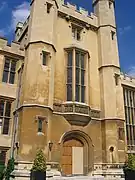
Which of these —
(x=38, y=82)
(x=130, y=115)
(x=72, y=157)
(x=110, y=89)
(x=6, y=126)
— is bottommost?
(x=72, y=157)

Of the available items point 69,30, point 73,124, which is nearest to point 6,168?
point 73,124

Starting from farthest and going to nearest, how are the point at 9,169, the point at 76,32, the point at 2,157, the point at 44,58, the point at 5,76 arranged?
the point at 76,32 < the point at 5,76 < the point at 44,58 < the point at 2,157 < the point at 9,169

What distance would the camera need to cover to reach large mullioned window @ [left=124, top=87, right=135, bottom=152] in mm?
18188

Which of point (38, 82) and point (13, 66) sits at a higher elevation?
point (13, 66)

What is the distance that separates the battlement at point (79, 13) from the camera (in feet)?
57.5

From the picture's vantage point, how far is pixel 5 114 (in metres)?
14.2

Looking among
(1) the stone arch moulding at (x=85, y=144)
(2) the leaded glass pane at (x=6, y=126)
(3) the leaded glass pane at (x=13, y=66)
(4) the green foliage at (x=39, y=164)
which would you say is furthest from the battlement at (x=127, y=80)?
(4) the green foliage at (x=39, y=164)

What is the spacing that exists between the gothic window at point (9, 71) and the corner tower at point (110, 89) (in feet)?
21.8

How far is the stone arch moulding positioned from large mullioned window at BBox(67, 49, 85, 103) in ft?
7.34

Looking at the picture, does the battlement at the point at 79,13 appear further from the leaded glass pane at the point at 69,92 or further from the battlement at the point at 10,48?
the leaded glass pane at the point at 69,92

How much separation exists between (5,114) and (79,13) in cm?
1045

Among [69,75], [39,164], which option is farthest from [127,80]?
[39,164]

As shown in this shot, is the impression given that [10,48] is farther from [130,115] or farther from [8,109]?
[130,115]

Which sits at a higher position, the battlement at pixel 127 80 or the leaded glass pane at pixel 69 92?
the battlement at pixel 127 80
